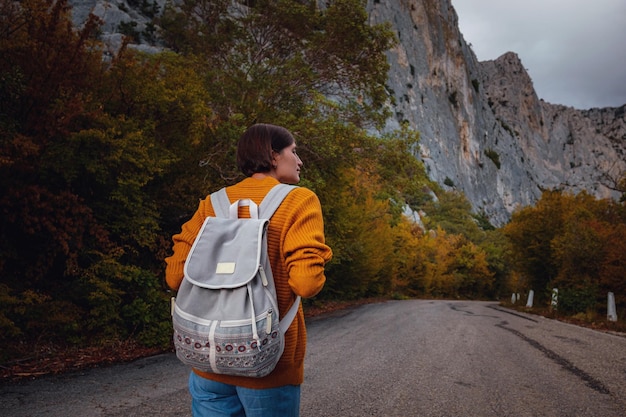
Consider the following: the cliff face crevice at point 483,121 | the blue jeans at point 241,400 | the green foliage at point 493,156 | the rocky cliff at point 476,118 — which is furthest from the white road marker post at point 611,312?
the green foliage at point 493,156

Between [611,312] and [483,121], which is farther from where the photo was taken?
[483,121]

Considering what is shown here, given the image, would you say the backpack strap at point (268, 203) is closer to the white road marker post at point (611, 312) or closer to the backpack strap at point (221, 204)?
the backpack strap at point (221, 204)

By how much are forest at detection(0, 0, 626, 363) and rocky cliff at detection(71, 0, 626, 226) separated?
69.4 feet

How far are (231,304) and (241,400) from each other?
34 cm

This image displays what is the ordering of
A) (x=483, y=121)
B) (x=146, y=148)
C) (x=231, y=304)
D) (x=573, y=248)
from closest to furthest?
(x=231, y=304) < (x=146, y=148) < (x=573, y=248) < (x=483, y=121)

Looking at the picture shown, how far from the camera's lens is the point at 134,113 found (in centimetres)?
736

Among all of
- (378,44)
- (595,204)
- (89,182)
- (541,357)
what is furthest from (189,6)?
(595,204)

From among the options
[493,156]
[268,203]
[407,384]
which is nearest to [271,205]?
[268,203]

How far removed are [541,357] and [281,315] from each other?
576 cm

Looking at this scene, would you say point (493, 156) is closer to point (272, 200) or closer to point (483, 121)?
point (483, 121)

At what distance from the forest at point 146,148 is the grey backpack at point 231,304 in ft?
15.8

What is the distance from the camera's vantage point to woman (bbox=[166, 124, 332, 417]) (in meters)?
1.29

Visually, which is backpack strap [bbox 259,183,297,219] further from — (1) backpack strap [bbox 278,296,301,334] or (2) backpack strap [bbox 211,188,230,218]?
(1) backpack strap [bbox 278,296,301,334]

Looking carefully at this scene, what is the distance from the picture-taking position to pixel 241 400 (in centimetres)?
131
